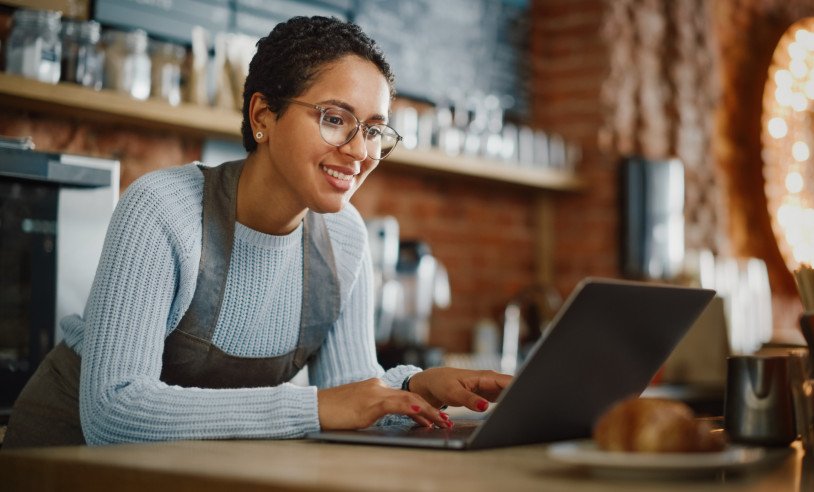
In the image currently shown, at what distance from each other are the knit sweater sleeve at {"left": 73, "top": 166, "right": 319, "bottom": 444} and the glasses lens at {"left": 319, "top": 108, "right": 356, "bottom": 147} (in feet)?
0.85

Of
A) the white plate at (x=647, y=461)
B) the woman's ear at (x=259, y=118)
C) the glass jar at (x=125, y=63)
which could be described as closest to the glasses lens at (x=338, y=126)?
the woman's ear at (x=259, y=118)

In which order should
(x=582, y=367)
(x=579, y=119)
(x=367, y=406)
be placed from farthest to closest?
(x=579, y=119)
(x=367, y=406)
(x=582, y=367)

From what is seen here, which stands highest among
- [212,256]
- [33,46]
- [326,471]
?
[33,46]

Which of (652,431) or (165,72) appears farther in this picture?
(165,72)

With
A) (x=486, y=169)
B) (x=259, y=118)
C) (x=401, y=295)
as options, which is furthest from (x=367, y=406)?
(x=486, y=169)

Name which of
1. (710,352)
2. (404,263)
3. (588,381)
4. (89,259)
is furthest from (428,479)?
(710,352)

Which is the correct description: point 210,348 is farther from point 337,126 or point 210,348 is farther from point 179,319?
point 337,126

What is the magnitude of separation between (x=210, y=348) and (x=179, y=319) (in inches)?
3.9

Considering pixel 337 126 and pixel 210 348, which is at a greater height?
pixel 337 126

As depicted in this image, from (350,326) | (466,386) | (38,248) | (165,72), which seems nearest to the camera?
(466,386)

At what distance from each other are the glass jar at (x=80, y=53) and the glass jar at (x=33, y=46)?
0.06 m

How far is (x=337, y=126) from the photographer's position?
64.9 inches

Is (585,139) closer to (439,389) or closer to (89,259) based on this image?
(89,259)

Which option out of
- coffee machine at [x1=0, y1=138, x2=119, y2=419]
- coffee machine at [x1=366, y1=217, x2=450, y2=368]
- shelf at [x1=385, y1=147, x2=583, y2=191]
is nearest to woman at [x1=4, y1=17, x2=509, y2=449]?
coffee machine at [x1=0, y1=138, x2=119, y2=419]
